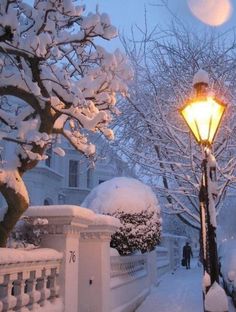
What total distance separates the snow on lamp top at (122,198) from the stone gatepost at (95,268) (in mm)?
3921

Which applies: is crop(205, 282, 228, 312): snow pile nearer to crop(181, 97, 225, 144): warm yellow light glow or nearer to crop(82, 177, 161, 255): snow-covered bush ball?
crop(181, 97, 225, 144): warm yellow light glow

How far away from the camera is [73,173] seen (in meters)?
34.5

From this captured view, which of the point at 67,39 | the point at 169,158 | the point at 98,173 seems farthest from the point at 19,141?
the point at 98,173

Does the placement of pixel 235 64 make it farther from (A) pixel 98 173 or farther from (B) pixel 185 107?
(A) pixel 98 173

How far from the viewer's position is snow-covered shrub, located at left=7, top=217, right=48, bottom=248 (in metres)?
5.78

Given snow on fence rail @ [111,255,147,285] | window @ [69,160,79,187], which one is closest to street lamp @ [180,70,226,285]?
snow on fence rail @ [111,255,147,285]

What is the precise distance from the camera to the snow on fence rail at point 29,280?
4.47 m

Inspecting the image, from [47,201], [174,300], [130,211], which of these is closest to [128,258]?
[130,211]

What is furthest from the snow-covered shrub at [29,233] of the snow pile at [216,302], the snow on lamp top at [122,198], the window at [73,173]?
the window at [73,173]

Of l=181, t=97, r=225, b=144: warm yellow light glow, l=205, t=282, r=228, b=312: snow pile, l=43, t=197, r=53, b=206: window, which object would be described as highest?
l=43, t=197, r=53, b=206: window

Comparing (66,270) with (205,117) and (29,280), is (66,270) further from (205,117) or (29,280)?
(205,117)

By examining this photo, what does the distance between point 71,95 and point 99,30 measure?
0.87 metres

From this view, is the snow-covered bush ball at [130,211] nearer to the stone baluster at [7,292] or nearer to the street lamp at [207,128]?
the street lamp at [207,128]

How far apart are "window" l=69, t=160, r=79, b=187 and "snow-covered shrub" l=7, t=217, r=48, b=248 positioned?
28.1 metres
